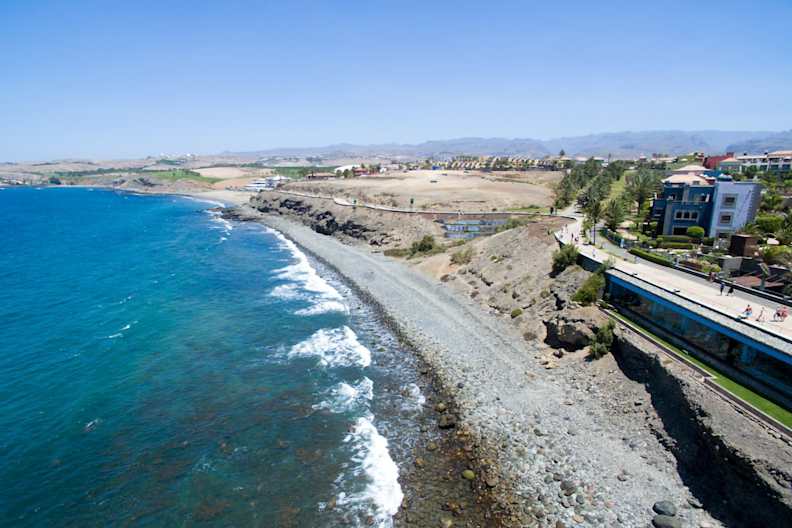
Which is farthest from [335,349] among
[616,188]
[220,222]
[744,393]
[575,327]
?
[220,222]

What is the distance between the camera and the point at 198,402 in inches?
1164

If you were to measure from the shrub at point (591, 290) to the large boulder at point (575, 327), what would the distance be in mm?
817

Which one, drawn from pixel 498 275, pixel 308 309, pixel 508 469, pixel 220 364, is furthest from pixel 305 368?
pixel 498 275

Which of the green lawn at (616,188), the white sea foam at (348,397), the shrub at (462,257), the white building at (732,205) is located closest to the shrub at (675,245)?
the white building at (732,205)

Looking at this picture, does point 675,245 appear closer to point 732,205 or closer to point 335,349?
point 732,205

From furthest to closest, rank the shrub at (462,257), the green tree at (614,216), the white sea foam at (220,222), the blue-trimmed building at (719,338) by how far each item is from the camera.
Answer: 1. the white sea foam at (220,222)
2. the shrub at (462,257)
3. the green tree at (614,216)
4. the blue-trimmed building at (719,338)

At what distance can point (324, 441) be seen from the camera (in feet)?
84.6

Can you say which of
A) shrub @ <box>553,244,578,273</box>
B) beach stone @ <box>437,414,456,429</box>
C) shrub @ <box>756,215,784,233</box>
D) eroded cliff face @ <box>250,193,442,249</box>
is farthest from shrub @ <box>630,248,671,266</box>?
eroded cliff face @ <box>250,193,442,249</box>

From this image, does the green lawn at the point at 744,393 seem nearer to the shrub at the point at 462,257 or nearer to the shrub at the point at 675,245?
the shrub at the point at 675,245

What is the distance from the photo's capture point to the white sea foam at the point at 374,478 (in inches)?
816

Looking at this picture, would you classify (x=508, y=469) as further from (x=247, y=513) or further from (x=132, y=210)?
(x=132, y=210)

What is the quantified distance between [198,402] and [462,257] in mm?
36832

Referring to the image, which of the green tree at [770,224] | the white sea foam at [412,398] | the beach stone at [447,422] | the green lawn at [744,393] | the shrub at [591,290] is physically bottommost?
the white sea foam at [412,398]

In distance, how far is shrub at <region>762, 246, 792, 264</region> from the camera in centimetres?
3269
